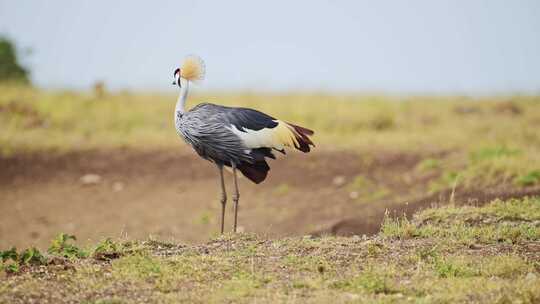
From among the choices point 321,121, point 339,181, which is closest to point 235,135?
point 339,181

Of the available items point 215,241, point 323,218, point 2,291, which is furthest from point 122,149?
point 2,291

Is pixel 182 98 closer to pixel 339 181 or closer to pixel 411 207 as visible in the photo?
pixel 411 207

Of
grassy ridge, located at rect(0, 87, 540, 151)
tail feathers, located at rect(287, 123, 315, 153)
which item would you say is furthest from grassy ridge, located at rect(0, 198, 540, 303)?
grassy ridge, located at rect(0, 87, 540, 151)

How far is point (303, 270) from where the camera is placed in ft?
18.5

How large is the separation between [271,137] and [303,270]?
1948mm

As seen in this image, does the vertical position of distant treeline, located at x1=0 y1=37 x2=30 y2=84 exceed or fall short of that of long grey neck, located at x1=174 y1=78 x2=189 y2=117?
it exceeds it

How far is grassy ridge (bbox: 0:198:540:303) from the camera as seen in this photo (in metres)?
5.04

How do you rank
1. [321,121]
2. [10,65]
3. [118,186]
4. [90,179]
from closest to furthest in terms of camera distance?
1. [118,186]
2. [90,179]
3. [321,121]
4. [10,65]

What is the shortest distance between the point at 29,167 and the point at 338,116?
5.66 metres

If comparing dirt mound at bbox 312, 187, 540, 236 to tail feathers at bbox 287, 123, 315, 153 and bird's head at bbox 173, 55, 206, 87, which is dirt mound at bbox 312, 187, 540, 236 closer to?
tail feathers at bbox 287, 123, 315, 153

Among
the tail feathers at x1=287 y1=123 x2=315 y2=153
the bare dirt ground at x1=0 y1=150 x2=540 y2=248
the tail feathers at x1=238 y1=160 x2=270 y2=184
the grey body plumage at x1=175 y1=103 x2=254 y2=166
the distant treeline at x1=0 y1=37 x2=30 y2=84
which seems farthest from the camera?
the distant treeline at x1=0 y1=37 x2=30 y2=84

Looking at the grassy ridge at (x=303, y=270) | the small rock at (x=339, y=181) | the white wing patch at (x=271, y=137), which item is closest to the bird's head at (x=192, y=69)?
the white wing patch at (x=271, y=137)

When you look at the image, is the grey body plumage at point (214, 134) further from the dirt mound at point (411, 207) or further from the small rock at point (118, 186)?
the small rock at point (118, 186)

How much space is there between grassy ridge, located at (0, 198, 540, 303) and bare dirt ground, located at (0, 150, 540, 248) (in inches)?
118
